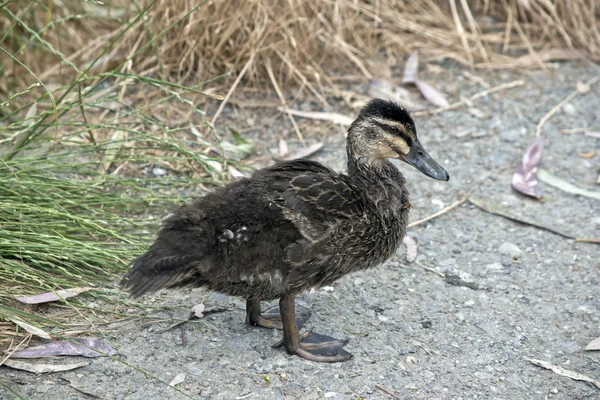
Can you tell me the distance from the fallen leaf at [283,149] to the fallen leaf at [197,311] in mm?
1884

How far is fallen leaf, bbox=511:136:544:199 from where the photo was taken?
19.1 ft

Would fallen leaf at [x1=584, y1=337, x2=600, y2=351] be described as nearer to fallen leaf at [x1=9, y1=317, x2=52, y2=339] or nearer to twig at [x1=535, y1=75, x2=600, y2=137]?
twig at [x1=535, y1=75, x2=600, y2=137]

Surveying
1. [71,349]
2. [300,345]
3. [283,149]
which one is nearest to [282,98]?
[283,149]

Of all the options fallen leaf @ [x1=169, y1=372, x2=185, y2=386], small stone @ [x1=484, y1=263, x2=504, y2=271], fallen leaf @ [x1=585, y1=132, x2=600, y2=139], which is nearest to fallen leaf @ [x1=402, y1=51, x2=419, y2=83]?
fallen leaf @ [x1=585, y1=132, x2=600, y2=139]

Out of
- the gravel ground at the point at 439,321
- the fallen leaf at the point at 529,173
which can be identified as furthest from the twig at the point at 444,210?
the fallen leaf at the point at 529,173

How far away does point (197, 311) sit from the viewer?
4.32 meters

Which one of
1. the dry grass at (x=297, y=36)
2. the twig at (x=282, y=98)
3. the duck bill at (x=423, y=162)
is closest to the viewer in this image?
the duck bill at (x=423, y=162)

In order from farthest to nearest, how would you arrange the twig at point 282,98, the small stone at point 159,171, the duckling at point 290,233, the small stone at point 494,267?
1. the twig at point 282,98
2. the small stone at point 159,171
3. the small stone at point 494,267
4. the duckling at point 290,233

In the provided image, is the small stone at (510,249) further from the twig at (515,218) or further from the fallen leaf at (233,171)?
the fallen leaf at (233,171)

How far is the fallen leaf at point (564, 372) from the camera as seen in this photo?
13.3 feet

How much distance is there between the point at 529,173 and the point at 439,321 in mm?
1946

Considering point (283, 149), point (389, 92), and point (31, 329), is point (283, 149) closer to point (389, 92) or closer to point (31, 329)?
point (389, 92)

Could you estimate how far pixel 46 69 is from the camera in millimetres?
7066

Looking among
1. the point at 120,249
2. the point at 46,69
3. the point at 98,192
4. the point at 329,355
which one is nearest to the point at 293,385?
the point at 329,355
